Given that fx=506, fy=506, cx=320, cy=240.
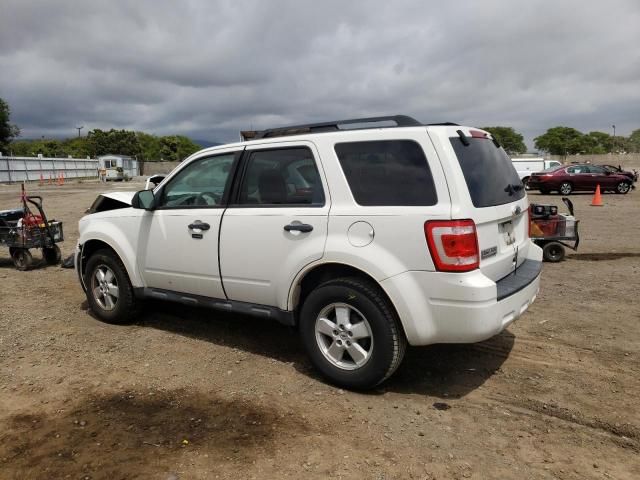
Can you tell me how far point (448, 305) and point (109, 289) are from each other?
3.57m

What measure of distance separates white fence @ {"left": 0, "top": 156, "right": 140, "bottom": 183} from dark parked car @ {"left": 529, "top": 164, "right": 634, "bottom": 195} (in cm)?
4005

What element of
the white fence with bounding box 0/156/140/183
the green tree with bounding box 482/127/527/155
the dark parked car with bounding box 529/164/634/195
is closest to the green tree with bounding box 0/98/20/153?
the white fence with bounding box 0/156/140/183

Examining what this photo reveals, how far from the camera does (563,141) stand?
126m

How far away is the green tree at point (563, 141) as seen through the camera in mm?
123125

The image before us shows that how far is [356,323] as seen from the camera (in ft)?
11.8

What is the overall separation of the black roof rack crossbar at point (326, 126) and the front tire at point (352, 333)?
1.16 metres

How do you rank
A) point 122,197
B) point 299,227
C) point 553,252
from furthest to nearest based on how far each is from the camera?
point 553,252 → point 122,197 → point 299,227

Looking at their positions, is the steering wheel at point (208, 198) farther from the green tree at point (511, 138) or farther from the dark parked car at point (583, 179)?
the green tree at point (511, 138)

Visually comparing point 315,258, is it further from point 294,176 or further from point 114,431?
point 114,431

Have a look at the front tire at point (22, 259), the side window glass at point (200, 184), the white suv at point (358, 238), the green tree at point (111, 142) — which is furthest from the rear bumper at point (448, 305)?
the green tree at point (111, 142)

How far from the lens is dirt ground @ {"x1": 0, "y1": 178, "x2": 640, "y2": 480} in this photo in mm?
2861

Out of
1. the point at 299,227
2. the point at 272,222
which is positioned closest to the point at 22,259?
the point at 272,222

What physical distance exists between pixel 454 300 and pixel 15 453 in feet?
9.19

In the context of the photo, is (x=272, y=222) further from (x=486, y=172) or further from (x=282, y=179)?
(x=486, y=172)
